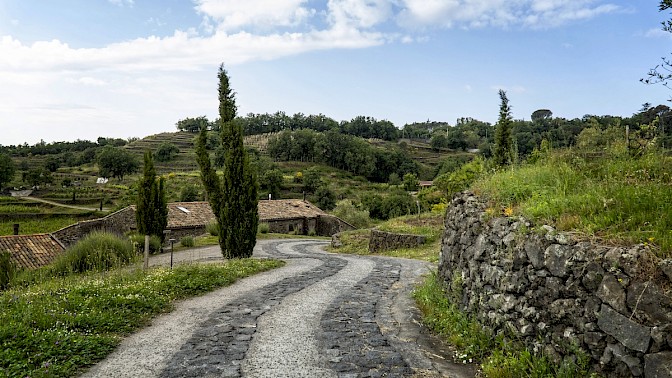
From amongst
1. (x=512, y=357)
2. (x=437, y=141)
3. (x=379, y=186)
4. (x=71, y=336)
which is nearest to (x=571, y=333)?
(x=512, y=357)

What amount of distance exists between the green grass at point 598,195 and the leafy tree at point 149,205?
83.2 feet

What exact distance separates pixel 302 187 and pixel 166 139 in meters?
69.7

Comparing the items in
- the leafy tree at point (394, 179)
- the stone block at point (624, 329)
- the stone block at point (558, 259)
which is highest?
the leafy tree at point (394, 179)

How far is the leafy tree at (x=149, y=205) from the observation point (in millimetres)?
28500

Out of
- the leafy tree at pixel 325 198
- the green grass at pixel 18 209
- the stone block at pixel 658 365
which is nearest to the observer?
the stone block at pixel 658 365

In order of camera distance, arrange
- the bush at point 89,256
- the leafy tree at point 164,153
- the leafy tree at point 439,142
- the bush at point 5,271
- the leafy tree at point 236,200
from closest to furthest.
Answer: the bush at point 5,271 < the bush at point 89,256 < the leafy tree at point 236,200 < the leafy tree at point 164,153 < the leafy tree at point 439,142

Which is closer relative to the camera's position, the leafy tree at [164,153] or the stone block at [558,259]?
the stone block at [558,259]

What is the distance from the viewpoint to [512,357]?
5.20 m

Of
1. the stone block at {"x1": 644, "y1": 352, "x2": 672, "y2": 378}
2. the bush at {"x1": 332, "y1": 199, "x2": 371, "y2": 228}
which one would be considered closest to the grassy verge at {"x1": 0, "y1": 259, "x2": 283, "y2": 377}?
the stone block at {"x1": 644, "y1": 352, "x2": 672, "y2": 378}

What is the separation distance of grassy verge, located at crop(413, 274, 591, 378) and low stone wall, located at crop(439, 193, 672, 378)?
119 mm

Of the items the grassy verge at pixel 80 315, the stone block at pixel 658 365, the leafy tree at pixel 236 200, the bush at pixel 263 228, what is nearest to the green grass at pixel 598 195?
the stone block at pixel 658 365

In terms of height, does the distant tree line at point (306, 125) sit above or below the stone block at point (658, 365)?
above

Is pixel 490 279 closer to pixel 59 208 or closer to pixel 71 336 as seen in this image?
pixel 71 336

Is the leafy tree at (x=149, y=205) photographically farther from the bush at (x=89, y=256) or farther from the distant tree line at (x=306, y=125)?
the distant tree line at (x=306, y=125)
